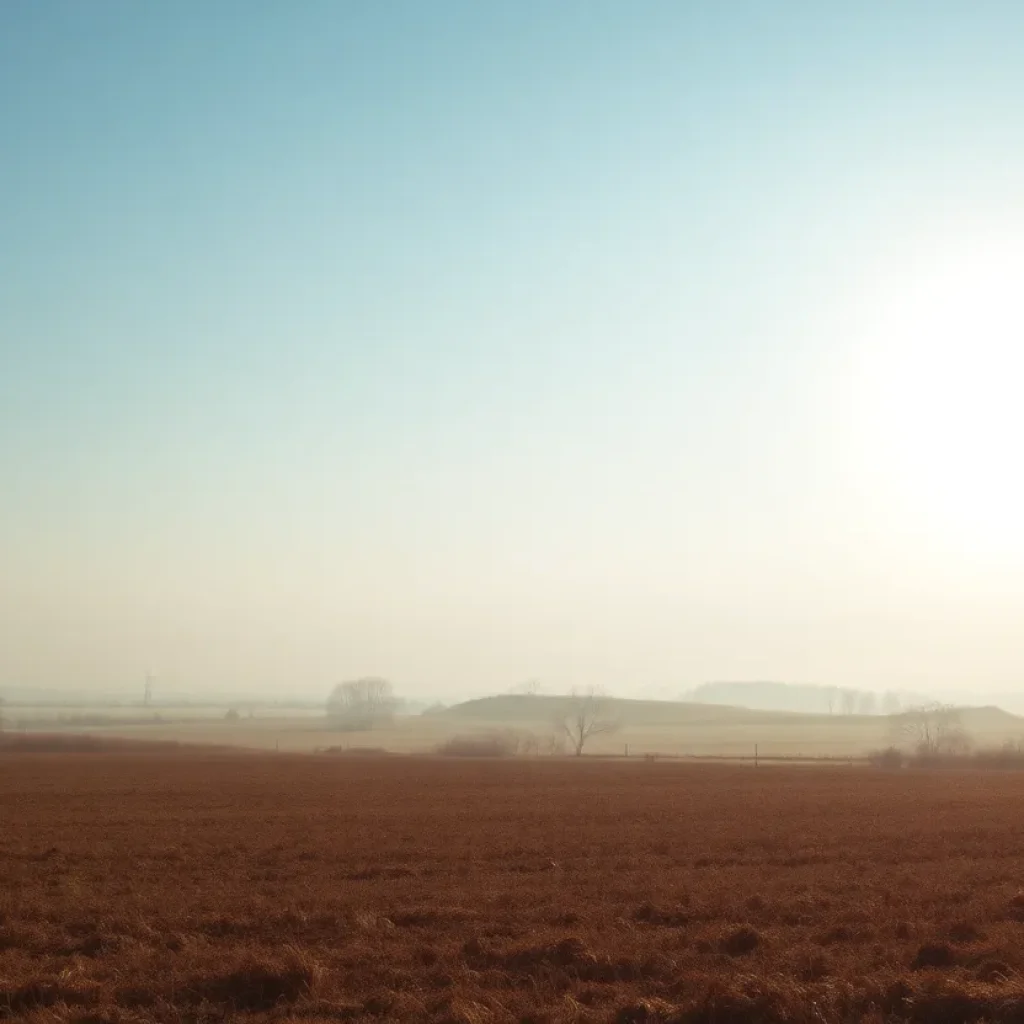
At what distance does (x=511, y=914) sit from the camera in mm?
17078

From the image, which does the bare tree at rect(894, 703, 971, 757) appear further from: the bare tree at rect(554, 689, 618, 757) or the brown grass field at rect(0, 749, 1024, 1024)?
the brown grass field at rect(0, 749, 1024, 1024)

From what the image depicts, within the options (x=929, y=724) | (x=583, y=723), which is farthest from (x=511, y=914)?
(x=929, y=724)

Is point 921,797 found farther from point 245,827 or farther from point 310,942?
point 310,942

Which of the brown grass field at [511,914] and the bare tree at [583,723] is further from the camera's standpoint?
the bare tree at [583,723]

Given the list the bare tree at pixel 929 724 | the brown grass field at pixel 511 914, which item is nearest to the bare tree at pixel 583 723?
the bare tree at pixel 929 724

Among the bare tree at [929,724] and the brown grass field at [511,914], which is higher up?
the brown grass field at [511,914]

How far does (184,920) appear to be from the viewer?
54.7 ft

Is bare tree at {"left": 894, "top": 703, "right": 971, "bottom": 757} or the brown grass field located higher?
the brown grass field

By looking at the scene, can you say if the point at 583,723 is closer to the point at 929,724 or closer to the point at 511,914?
the point at 929,724

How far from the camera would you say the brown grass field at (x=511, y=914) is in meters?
11.8

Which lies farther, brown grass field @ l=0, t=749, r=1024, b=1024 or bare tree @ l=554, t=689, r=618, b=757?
bare tree @ l=554, t=689, r=618, b=757

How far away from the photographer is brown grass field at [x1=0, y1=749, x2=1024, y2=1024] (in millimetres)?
11758

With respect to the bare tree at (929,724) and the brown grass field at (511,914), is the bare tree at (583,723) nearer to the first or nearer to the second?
the bare tree at (929,724)

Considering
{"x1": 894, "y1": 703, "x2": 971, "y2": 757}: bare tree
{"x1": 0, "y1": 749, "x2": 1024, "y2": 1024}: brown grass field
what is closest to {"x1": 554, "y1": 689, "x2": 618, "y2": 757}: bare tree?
{"x1": 894, "y1": 703, "x2": 971, "y2": 757}: bare tree
